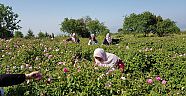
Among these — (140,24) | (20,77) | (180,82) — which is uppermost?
(140,24)

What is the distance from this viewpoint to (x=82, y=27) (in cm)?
7812

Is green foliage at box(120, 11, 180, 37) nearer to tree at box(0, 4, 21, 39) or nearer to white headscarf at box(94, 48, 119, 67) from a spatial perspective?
tree at box(0, 4, 21, 39)

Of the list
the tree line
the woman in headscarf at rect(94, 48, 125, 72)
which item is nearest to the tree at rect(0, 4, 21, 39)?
the tree line

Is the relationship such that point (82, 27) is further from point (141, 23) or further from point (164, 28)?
point (164, 28)

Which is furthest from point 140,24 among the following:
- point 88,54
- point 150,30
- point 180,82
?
point 180,82

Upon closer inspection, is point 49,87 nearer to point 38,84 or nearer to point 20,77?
point 38,84

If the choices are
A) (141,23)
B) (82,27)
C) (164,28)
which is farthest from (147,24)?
(82,27)

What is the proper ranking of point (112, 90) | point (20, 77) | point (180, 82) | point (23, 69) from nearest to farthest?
point (20, 77)
point (112, 90)
point (23, 69)
point (180, 82)

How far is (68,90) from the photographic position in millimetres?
5512

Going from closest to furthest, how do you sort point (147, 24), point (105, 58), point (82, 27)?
point (105, 58) → point (147, 24) → point (82, 27)

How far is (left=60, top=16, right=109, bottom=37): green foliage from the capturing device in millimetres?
75812

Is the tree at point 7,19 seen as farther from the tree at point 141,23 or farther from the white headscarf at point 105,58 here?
the white headscarf at point 105,58

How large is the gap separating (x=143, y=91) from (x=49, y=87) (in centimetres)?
134

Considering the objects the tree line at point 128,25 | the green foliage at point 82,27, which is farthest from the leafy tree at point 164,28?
the green foliage at point 82,27
